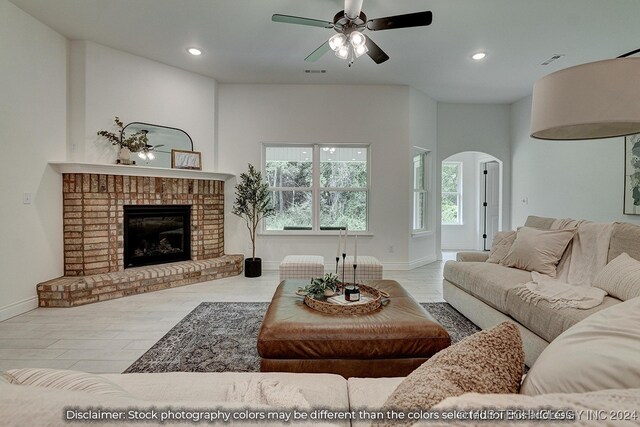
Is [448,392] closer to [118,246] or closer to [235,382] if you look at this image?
[235,382]

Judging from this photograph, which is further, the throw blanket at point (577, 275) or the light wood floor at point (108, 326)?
the light wood floor at point (108, 326)

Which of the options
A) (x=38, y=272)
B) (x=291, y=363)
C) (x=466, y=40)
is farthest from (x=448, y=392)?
(x=38, y=272)

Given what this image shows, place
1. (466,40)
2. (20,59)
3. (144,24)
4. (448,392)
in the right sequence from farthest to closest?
(466,40) < (144,24) < (20,59) < (448,392)

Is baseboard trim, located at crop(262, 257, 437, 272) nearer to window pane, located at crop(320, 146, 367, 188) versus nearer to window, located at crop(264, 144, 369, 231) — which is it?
window, located at crop(264, 144, 369, 231)

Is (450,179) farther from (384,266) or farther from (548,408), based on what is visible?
(548,408)

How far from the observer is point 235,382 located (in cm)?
98

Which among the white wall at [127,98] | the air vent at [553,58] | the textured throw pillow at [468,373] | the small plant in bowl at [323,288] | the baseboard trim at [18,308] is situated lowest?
the baseboard trim at [18,308]

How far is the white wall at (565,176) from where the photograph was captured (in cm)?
402

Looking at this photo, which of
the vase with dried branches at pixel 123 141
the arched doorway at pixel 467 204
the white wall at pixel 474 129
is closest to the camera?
the vase with dried branches at pixel 123 141

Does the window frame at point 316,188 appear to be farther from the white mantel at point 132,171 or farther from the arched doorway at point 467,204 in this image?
the arched doorway at point 467,204

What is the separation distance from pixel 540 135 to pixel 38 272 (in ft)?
15.1

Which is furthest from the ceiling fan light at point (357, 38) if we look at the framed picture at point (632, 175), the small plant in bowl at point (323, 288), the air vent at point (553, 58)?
the framed picture at point (632, 175)

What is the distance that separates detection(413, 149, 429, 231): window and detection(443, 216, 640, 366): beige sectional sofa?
2.19 metres

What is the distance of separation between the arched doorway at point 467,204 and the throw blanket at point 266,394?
7.38m
